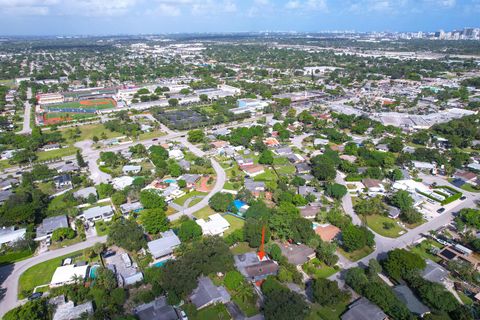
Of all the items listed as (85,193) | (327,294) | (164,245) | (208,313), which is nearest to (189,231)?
(164,245)

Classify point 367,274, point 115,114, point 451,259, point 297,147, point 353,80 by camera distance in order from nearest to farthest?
point 367,274, point 451,259, point 297,147, point 115,114, point 353,80

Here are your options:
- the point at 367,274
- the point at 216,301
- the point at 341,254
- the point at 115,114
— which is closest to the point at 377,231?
the point at 341,254

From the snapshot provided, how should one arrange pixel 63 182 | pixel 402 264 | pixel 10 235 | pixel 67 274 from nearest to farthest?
pixel 402 264 < pixel 67 274 < pixel 10 235 < pixel 63 182

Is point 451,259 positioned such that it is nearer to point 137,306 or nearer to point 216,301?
point 216,301

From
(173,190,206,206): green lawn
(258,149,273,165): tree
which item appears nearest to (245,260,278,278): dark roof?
(173,190,206,206): green lawn

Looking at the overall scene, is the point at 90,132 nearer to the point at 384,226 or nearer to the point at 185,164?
the point at 185,164

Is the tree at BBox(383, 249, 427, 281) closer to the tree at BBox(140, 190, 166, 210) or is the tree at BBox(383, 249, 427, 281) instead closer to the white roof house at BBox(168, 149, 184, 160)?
the tree at BBox(140, 190, 166, 210)
